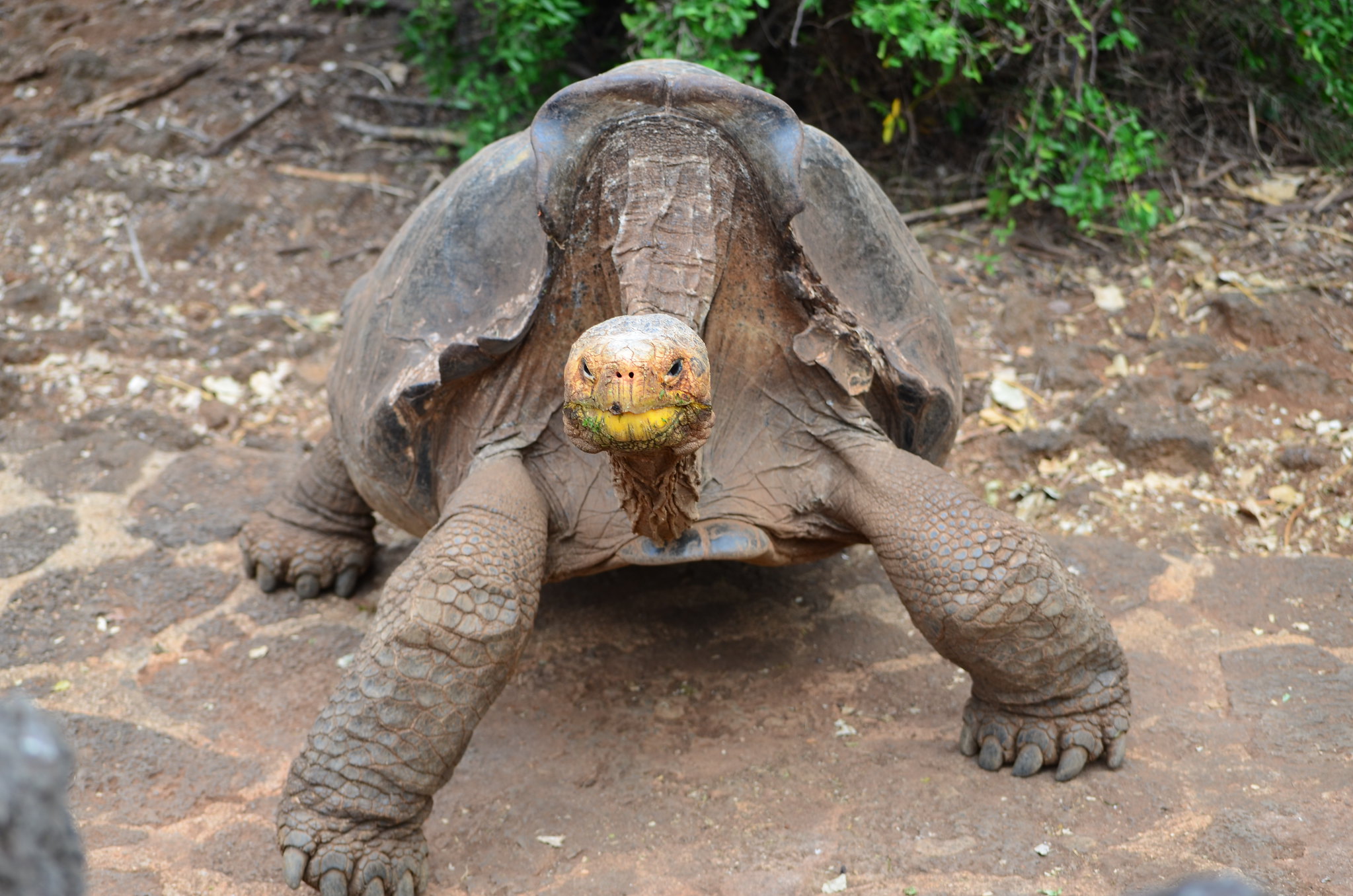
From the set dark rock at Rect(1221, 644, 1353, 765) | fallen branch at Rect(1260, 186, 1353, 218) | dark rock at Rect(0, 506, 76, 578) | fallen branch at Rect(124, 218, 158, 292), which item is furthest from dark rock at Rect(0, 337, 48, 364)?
fallen branch at Rect(1260, 186, 1353, 218)

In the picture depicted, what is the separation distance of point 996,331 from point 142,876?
12.8 feet

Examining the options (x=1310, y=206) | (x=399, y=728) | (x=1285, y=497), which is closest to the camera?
(x=399, y=728)

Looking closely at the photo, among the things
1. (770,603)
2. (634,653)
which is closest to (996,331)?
(770,603)

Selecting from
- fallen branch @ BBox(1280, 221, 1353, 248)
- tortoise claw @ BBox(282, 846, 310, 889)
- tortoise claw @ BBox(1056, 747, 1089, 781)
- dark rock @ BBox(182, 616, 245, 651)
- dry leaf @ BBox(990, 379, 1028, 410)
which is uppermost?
fallen branch @ BBox(1280, 221, 1353, 248)

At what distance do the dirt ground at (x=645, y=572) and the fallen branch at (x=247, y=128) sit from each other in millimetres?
37

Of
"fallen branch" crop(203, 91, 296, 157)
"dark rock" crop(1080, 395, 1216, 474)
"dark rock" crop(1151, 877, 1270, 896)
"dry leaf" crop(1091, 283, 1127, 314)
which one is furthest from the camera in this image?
"fallen branch" crop(203, 91, 296, 157)

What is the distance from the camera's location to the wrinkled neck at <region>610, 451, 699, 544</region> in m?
2.29

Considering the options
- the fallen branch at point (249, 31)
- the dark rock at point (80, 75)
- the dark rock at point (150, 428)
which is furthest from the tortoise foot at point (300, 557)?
the fallen branch at point (249, 31)

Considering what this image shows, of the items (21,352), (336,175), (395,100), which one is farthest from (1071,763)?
(395,100)

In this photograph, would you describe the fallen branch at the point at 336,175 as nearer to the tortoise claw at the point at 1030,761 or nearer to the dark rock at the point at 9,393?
the dark rock at the point at 9,393

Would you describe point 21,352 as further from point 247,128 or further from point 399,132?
point 399,132

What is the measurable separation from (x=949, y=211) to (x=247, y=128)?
3.75 meters

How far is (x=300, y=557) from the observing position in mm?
3881

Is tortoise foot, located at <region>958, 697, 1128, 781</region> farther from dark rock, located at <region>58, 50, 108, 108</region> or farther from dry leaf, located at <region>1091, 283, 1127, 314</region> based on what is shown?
dark rock, located at <region>58, 50, 108, 108</region>
